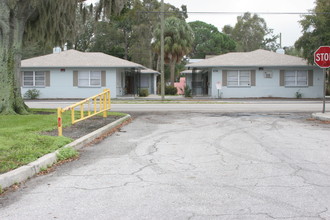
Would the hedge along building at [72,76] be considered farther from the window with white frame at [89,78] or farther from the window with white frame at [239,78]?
the window with white frame at [239,78]

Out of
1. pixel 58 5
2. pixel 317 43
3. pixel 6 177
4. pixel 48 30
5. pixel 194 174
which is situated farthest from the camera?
pixel 317 43

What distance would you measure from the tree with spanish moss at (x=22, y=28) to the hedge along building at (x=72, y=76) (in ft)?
53.8

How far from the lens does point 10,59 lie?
50.3 feet

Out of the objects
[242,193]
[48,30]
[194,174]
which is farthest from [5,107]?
[242,193]

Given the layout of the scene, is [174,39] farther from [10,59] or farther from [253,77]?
[10,59]

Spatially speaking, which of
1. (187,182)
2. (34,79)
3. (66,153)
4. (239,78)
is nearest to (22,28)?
(66,153)

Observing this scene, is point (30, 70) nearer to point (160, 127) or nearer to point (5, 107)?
point (5, 107)

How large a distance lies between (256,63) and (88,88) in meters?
14.8

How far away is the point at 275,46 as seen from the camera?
79.0 meters

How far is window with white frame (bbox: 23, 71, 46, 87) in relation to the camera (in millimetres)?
35531

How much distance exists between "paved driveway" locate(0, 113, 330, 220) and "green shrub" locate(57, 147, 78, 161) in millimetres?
289

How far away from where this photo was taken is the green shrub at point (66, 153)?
25.4 ft

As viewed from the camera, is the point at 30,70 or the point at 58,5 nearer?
the point at 58,5

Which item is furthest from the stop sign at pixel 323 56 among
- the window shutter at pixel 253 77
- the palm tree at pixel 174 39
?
the palm tree at pixel 174 39
